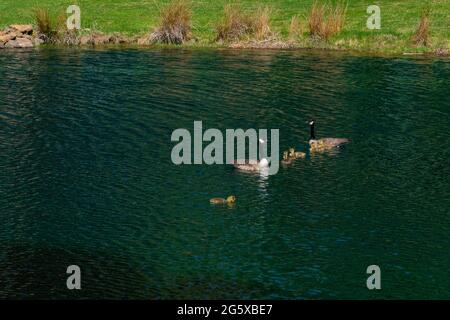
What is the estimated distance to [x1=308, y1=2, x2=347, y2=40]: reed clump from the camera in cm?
7819

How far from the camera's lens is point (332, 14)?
79.4 meters

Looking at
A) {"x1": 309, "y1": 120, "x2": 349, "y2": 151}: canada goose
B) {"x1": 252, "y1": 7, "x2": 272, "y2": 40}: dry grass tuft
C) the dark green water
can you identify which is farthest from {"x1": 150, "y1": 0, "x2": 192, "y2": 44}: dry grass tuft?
{"x1": 309, "y1": 120, "x2": 349, "y2": 151}: canada goose

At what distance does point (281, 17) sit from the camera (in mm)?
82812

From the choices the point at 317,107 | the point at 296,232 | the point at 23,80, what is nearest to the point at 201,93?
the point at 317,107

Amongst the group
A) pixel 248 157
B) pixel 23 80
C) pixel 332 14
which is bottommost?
pixel 248 157

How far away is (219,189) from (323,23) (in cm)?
4005

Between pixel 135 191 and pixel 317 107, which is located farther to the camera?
pixel 317 107

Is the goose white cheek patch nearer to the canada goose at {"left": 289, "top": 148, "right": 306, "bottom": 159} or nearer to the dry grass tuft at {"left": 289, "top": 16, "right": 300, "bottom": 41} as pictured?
the canada goose at {"left": 289, "top": 148, "right": 306, "bottom": 159}

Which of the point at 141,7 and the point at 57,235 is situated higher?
the point at 141,7

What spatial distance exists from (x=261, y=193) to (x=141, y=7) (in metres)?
50.4

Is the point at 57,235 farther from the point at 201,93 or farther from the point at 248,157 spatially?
the point at 201,93

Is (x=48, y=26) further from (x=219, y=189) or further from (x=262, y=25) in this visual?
(x=219, y=189)

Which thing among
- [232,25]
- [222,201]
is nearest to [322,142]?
[222,201]

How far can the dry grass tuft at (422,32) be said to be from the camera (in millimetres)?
75438
